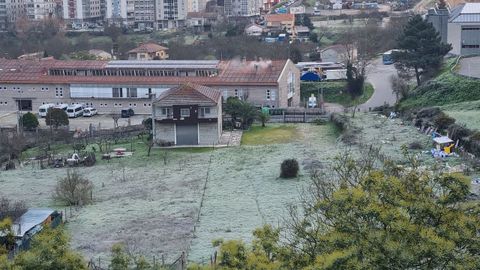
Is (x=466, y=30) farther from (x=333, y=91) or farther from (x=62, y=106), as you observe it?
(x=62, y=106)

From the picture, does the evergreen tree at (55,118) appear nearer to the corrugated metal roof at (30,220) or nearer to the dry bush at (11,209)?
the dry bush at (11,209)

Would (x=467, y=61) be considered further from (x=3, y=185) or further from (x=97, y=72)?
(x=3, y=185)

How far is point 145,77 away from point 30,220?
12.9 m

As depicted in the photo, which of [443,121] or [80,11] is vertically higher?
[80,11]

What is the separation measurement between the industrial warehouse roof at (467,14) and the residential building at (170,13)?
2952cm

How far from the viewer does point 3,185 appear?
51.2 ft

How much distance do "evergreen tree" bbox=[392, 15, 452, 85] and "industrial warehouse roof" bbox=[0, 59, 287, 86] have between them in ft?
12.6

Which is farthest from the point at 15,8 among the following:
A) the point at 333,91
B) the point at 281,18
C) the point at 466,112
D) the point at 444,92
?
the point at 466,112

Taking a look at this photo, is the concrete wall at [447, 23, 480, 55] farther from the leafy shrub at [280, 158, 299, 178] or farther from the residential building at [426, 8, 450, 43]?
the leafy shrub at [280, 158, 299, 178]

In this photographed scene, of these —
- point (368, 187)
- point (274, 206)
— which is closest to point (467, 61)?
point (274, 206)

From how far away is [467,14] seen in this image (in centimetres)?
2772

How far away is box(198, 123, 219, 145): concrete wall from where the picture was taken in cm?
1945

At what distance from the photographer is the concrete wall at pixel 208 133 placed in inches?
766

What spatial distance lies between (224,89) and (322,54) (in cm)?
1158
